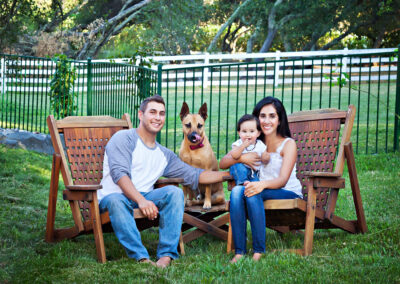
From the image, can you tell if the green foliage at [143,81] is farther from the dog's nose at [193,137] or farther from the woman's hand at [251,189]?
the woman's hand at [251,189]

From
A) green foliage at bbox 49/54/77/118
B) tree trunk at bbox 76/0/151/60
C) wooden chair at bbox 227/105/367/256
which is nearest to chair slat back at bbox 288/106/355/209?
wooden chair at bbox 227/105/367/256

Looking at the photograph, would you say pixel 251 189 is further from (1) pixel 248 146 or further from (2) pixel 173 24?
(2) pixel 173 24

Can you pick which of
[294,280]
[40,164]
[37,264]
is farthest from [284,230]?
[40,164]

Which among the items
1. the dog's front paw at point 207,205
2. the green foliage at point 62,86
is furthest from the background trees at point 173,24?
the dog's front paw at point 207,205

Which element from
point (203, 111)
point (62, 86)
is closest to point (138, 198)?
point (203, 111)

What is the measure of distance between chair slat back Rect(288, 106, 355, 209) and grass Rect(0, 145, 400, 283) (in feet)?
1.94

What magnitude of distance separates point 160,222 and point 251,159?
2.74ft

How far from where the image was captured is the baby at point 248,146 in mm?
4156

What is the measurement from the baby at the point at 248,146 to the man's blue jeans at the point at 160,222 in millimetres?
481

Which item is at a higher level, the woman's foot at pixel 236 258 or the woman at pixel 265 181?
the woman at pixel 265 181

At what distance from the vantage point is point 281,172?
13.4ft

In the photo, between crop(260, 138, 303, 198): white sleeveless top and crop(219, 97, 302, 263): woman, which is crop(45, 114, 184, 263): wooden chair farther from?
crop(260, 138, 303, 198): white sleeveless top

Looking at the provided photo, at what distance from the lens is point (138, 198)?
3.94m

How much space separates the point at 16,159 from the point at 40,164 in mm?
380
